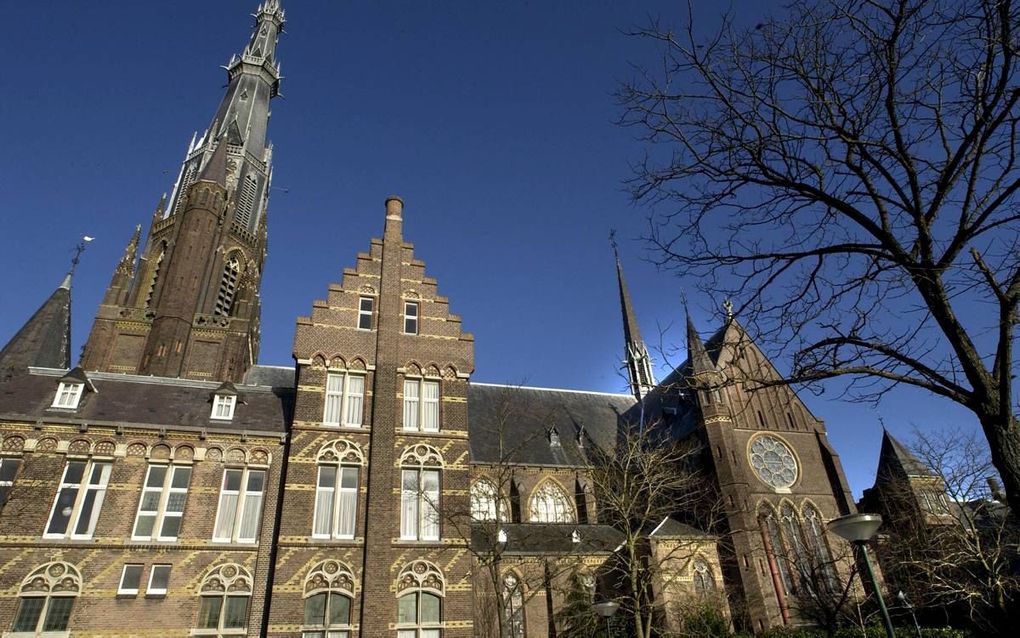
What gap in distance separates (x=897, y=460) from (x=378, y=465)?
30.8 m

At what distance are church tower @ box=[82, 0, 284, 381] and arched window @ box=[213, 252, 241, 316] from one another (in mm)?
88

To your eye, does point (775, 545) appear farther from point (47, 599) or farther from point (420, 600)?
point (47, 599)

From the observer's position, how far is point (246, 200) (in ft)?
188

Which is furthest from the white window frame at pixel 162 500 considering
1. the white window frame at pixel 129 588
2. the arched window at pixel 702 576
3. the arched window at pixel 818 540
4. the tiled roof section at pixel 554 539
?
the arched window at pixel 818 540

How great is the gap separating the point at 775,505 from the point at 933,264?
25643 mm

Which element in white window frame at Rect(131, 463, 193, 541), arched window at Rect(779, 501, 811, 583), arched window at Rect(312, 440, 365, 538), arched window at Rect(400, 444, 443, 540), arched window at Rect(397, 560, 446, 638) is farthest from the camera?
arched window at Rect(779, 501, 811, 583)

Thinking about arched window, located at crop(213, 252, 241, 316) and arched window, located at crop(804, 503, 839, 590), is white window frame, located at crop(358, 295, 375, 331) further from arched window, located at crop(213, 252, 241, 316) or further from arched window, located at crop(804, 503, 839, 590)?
arched window, located at crop(213, 252, 241, 316)

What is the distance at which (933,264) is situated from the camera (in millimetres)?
6859

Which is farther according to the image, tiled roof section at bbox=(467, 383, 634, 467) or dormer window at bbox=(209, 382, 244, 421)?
tiled roof section at bbox=(467, 383, 634, 467)

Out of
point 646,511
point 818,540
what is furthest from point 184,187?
point 818,540

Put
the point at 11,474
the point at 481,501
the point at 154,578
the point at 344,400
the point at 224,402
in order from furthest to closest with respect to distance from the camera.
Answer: the point at 481,501 → the point at 224,402 → the point at 344,400 → the point at 11,474 → the point at 154,578

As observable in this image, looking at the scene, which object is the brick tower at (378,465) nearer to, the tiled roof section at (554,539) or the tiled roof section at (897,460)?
the tiled roof section at (554,539)

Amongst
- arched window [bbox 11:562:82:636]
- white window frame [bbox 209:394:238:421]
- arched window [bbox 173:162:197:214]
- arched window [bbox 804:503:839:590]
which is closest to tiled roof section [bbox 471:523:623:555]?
arched window [bbox 804:503:839:590]

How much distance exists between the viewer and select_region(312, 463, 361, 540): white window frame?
58.1ft
